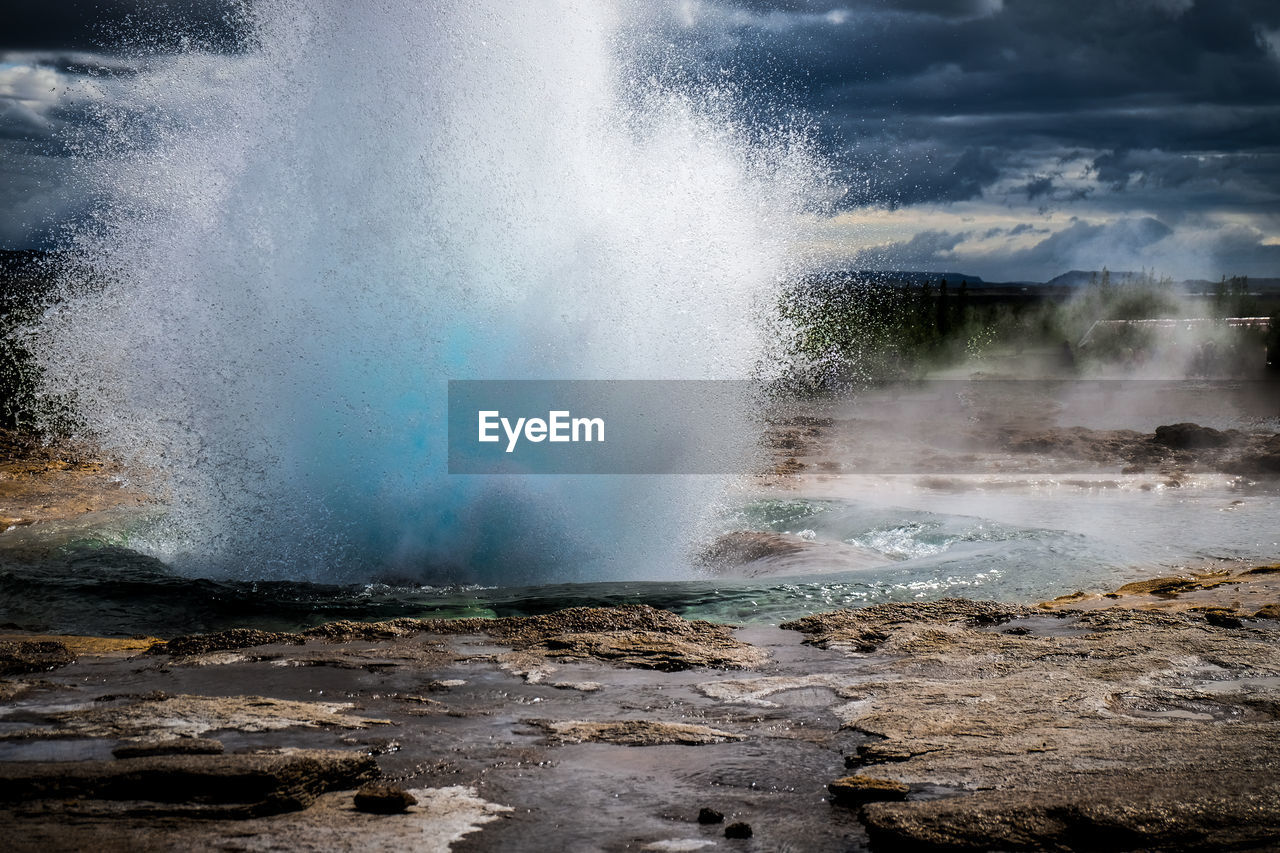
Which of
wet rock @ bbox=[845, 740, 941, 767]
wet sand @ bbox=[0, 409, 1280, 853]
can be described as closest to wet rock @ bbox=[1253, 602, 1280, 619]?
wet sand @ bbox=[0, 409, 1280, 853]

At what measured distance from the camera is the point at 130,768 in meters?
3.95

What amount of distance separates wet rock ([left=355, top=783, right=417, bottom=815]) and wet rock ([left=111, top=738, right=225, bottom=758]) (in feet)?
2.65

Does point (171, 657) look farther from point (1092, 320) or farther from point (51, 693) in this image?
point (1092, 320)

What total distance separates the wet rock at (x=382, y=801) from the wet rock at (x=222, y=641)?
3.04 meters

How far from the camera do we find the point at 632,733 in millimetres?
4785

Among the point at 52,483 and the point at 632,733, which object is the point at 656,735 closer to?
the point at 632,733

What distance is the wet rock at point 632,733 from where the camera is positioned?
4684 millimetres

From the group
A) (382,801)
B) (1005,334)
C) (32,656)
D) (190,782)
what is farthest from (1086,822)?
(1005,334)

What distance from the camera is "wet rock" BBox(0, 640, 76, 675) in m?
5.88

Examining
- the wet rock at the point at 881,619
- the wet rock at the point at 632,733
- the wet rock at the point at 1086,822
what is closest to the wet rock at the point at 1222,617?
the wet rock at the point at 881,619

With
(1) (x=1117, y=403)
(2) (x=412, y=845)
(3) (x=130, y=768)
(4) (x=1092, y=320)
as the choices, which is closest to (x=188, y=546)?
(3) (x=130, y=768)

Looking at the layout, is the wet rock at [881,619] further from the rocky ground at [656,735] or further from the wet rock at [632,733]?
the wet rock at [632,733]

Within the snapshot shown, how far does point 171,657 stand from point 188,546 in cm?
391

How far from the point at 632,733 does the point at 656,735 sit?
11 centimetres
